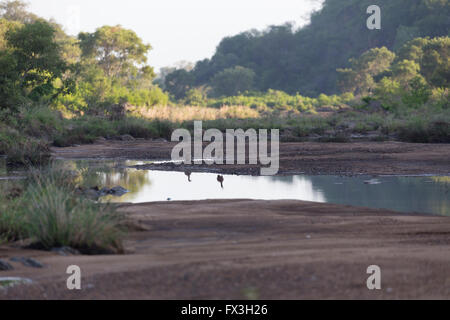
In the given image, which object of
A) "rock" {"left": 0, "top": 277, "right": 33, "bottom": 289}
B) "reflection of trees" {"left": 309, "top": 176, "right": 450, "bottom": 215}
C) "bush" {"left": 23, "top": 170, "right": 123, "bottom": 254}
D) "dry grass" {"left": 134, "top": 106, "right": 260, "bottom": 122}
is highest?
"dry grass" {"left": 134, "top": 106, "right": 260, "bottom": 122}

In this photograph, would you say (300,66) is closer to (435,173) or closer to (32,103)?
(32,103)

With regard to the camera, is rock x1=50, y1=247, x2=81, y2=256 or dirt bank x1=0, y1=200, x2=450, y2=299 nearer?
dirt bank x1=0, y1=200, x2=450, y2=299

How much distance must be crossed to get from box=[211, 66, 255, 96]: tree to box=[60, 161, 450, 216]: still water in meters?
58.5

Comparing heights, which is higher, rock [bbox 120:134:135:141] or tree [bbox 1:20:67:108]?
tree [bbox 1:20:67:108]

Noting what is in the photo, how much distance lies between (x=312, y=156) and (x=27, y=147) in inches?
329

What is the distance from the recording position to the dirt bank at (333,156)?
57.5 feet

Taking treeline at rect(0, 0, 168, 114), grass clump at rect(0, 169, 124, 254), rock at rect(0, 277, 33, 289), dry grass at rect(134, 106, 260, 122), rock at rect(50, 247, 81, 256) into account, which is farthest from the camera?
dry grass at rect(134, 106, 260, 122)

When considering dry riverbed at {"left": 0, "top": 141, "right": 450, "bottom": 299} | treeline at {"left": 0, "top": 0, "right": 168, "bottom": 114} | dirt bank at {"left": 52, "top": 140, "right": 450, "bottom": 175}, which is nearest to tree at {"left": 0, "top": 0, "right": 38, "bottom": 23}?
treeline at {"left": 0, "top": 0, "right": 168, "bottom": 114}

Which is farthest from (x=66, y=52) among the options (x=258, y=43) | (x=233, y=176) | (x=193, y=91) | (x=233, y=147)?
(x=233, y=176)

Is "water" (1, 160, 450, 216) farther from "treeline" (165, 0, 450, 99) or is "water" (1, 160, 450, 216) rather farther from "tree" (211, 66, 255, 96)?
"tree" (211, 66, 255, 96)

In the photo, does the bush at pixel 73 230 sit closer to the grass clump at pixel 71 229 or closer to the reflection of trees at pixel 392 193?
the grass clump at pixel 71 229

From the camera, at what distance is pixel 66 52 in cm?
6206

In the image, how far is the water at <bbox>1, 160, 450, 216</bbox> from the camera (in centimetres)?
1208

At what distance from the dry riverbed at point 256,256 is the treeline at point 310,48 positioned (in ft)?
203
